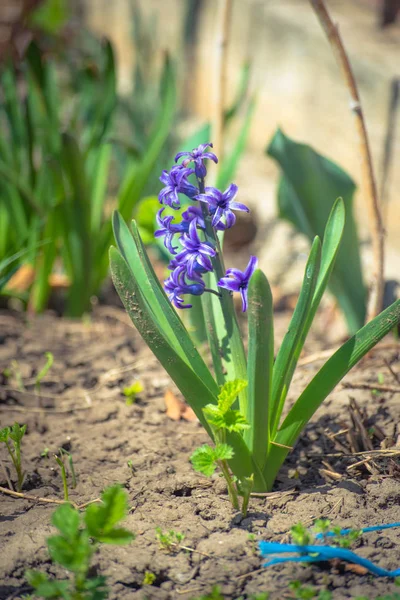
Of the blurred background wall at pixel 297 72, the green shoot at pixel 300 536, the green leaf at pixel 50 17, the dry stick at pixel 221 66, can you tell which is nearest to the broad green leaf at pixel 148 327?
the green shoot at pixel 300 536

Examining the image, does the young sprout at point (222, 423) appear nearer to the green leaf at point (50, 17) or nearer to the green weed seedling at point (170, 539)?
the green weed seedling at point (170, 539)

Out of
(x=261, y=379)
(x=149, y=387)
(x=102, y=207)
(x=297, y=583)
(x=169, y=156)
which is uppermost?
(x=169, y=156)

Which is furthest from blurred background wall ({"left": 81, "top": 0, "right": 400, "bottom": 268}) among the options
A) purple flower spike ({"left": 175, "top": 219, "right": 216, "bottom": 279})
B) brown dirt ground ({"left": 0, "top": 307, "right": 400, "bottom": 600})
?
purple flower spike ({"left": 175, "top": 219, "right": 216, "bottom": 279})

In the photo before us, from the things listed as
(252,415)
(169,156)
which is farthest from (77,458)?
(169,156)

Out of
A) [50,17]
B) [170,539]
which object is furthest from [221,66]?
[50,17]

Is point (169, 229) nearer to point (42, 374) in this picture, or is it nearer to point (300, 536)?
point (300, 536)

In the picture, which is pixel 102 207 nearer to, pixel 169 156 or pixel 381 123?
pixel 169 156
